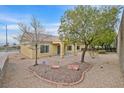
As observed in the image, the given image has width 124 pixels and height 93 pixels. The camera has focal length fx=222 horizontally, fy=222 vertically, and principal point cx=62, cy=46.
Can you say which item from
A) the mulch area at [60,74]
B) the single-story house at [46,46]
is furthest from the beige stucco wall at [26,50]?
the mulch area at [60,74]

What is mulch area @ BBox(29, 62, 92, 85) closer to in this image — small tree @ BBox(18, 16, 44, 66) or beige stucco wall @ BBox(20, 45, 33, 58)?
small tree @ BBox(18, 16, 44, 66)

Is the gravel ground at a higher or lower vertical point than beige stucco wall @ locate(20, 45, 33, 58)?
lower

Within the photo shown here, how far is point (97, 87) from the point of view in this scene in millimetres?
4406

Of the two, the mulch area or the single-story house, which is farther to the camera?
the single-story house

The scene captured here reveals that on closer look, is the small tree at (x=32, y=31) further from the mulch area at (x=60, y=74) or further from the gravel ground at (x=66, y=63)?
the gravel ground at (x=66, y=63)

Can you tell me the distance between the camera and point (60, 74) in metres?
4.80

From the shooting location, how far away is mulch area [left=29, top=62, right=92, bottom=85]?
15.0ft

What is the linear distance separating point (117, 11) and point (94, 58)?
1452 mm

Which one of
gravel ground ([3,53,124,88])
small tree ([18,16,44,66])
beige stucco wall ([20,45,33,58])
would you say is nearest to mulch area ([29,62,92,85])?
gravel ground ([3,53,124,88])

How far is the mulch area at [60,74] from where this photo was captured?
4562mm

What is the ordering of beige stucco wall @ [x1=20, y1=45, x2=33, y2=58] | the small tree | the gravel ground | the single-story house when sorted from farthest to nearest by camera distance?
the single-story house
beige stucco wall @ [x1=20, y1=45, x2=33, y2=58]
the small tree
the gravel ground

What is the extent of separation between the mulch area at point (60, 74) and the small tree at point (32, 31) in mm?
235

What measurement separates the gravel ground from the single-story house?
0.65 feet
